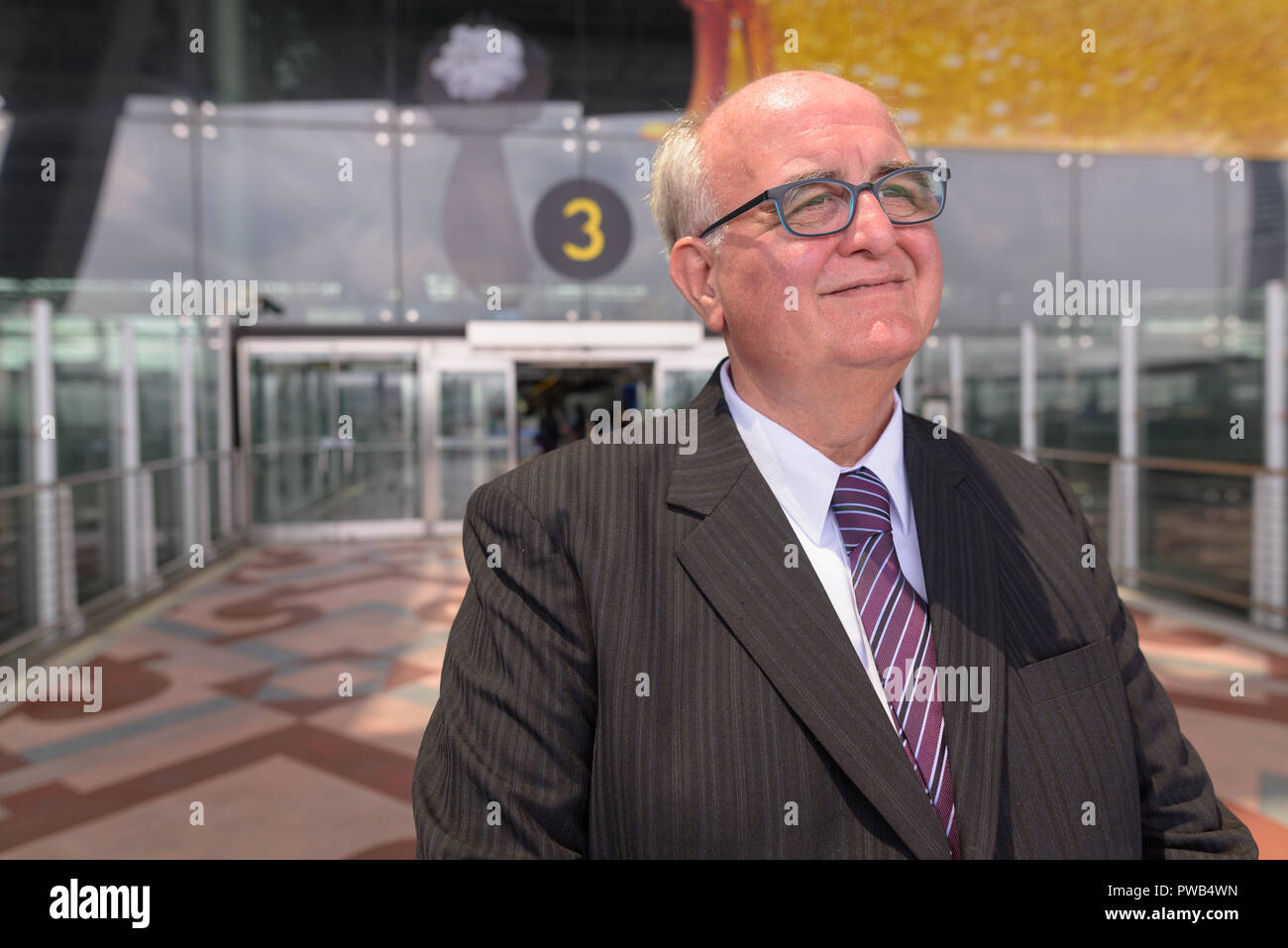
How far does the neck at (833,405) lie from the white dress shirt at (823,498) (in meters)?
0.02

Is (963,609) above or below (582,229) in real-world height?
below

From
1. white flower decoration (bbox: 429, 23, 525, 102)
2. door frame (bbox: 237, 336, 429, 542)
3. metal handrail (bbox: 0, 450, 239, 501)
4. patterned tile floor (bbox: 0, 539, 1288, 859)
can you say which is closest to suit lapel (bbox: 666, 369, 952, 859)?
patterned tile floor (bbox: 0, 539, 1288, 859)

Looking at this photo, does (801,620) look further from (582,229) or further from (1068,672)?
(582,229)

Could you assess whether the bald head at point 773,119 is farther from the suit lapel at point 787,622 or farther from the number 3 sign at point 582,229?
the number 3 sign at point 582,229

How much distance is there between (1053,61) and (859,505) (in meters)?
10.7

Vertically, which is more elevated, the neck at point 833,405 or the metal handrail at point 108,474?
the neck at point 833,405

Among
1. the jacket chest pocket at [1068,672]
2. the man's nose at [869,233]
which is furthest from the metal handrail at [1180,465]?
the man's nose at [869,233]

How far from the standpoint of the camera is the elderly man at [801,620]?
863 mm

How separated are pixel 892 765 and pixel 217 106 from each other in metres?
11.3

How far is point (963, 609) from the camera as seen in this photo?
0.98 metres

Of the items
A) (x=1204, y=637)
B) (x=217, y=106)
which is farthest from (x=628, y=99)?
(x=1204, y=637)

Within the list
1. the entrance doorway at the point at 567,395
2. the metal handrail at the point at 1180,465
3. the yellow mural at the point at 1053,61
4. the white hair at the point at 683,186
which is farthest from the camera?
the entrance doorway at the point at 567,395

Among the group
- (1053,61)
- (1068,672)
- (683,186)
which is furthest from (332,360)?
(1068,672)
